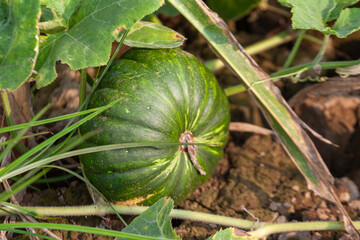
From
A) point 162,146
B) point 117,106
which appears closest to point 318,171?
point 162,146

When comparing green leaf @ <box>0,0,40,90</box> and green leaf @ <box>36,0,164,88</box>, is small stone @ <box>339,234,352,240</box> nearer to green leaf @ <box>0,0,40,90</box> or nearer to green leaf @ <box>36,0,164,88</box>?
green leaf @ <box>36,0,164,88</box>

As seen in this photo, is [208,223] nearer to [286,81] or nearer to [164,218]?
[164,218]

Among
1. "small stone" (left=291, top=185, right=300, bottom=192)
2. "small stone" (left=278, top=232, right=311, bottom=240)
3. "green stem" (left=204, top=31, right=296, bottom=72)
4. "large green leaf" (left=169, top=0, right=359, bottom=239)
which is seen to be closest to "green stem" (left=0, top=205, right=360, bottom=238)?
"small stone" (left=278, top=232, right=311, bottom=240)

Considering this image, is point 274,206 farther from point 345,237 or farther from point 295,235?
point 345,237

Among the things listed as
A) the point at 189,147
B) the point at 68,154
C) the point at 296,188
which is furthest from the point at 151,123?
the point at 296,188

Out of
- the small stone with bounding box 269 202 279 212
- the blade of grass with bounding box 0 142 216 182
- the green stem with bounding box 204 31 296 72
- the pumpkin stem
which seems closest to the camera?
the blade of grass with bounding box 0 142 216 182

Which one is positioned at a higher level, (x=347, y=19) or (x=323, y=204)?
(x=347, y=19)
